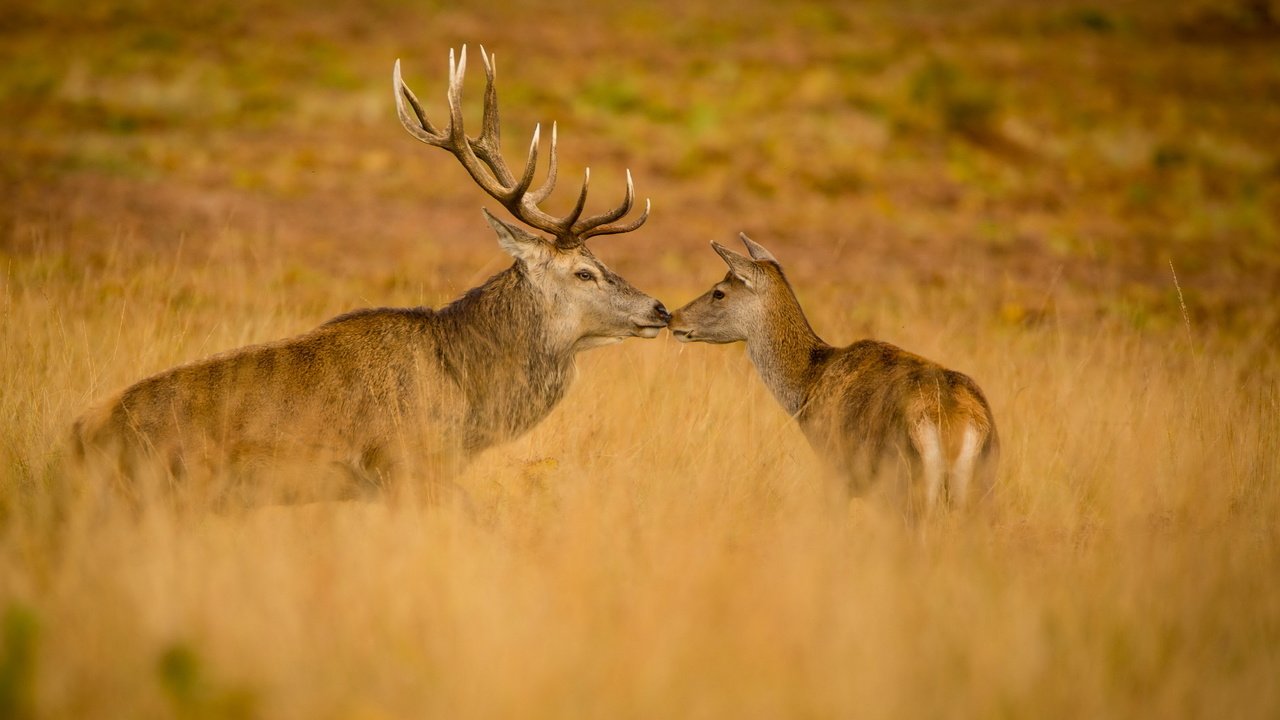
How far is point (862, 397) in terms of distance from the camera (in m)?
6.86

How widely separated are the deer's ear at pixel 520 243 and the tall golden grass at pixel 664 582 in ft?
3.60

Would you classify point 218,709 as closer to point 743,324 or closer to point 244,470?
point 244,470

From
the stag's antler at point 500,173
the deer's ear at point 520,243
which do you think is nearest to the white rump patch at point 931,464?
the stag's antler at point 500,173

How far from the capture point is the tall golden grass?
412 cm

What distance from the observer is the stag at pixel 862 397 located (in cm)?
603

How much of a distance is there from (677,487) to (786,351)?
5.67 ft

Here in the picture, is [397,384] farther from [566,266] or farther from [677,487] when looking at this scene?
[677,487]

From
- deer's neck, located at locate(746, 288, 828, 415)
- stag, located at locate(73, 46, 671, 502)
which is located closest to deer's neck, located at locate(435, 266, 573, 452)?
stag, located at locate(73, 46, 671, 502)

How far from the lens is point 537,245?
716 cm

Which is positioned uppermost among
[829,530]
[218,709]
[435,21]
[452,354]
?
[435,21]

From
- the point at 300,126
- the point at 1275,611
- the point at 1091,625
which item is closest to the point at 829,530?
the point at 1091,625

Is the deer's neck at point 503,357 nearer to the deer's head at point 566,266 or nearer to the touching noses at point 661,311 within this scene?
the deer's head at point 566,266

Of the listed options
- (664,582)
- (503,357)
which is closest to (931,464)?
(664,582)

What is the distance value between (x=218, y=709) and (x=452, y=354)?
10.6ft
